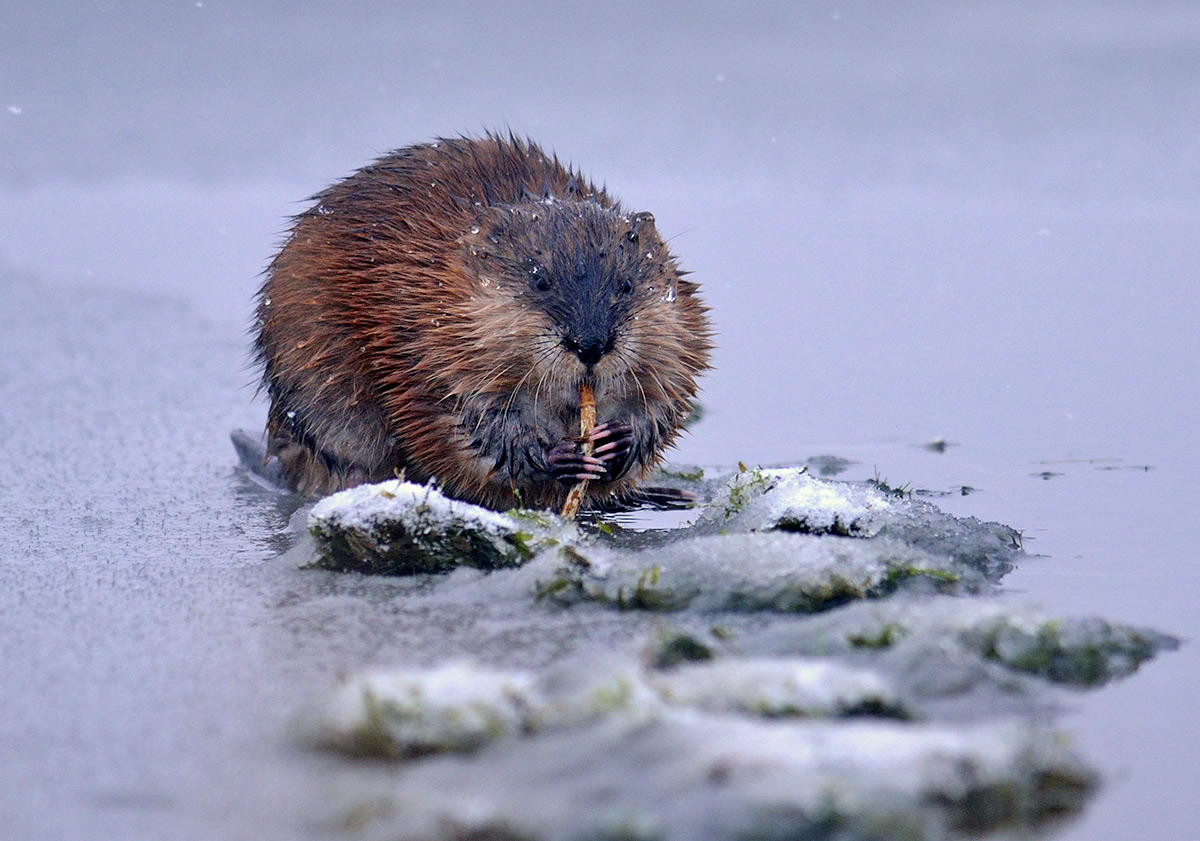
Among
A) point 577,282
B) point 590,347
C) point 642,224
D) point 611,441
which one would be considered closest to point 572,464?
point 611,441

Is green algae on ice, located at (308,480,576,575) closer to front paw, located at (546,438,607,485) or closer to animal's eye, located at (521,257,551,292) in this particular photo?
front paw, located at (546,438,607,485)

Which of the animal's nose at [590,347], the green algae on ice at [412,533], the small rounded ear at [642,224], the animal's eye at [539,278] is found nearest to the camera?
the green algae on ice at [412,533]

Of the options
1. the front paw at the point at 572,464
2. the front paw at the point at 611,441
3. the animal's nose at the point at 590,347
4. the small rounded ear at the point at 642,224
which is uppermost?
the small rounded ear at the point at 642,224

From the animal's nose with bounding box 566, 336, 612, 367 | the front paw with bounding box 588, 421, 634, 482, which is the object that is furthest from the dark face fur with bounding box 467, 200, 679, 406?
the front paw with bounding box 588, 421, 634, 482

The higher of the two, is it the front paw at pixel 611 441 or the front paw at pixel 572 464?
the front paw at pixel 611 441

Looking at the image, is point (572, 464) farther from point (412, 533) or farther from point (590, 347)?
point (412, 533)

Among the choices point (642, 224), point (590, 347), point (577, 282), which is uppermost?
point (642, 224)

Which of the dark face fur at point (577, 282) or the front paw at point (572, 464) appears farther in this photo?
the front paw at point (572, 464)

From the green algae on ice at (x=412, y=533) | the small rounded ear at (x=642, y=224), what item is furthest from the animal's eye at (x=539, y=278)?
the green algae on ice at (x=412, y=533)

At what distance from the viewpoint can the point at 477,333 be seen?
388 cm

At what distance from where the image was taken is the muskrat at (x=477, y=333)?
12.7ft

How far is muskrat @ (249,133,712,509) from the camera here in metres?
3.87

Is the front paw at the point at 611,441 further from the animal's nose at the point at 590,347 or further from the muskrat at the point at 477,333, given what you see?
the animal's nose at the point at 590,347

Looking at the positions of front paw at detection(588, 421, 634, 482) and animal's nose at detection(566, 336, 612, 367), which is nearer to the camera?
animal's nose at detection(566, 336, 612, 367)
